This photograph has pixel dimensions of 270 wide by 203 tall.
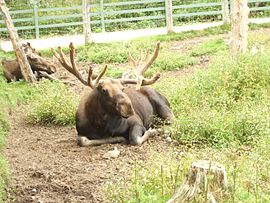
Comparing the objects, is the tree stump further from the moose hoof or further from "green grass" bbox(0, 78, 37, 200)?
the moose hoof

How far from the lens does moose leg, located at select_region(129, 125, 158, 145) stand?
32.4ft

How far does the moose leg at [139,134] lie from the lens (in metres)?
9.88

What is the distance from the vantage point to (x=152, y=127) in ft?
35.9

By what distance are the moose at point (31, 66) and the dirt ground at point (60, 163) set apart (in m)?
4.05

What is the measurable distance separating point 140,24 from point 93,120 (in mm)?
17057

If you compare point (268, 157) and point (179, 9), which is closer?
point (268, 157)

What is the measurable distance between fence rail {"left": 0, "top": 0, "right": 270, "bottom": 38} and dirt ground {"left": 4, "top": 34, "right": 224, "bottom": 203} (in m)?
14.6

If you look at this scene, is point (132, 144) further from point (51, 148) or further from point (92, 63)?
point (92, 63)

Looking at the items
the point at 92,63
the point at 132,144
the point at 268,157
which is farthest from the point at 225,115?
the point at 92,63

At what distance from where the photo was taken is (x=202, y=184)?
584cm

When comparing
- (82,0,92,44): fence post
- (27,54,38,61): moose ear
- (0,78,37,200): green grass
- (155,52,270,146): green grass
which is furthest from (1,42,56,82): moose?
(82,0,92,44): fence post

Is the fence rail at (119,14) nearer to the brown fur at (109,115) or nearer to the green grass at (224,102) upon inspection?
the green grass at (224,102)

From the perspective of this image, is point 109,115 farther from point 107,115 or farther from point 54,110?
point 54,110

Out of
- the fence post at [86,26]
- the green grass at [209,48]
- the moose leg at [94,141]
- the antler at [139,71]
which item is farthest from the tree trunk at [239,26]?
the fence post at [86,26]
